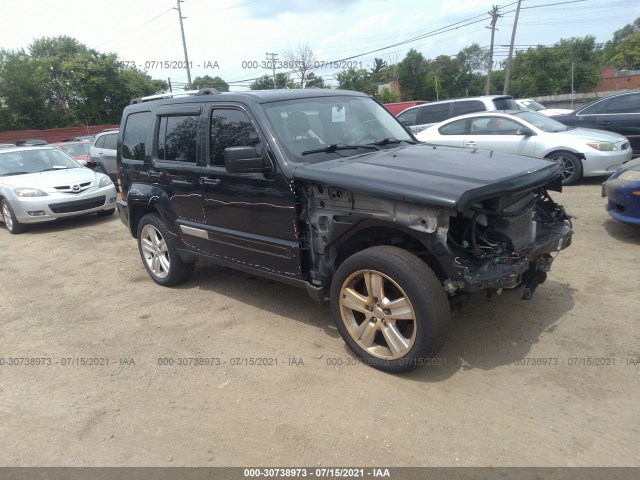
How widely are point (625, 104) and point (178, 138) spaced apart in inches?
387

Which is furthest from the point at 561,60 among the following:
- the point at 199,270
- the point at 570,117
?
the point at 199,270

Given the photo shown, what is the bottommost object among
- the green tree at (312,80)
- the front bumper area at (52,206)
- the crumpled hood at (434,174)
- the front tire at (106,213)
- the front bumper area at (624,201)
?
the front tire at (106,213)

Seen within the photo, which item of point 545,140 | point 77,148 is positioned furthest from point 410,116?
point 77,148

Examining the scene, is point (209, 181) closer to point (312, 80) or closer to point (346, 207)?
point (346, 207)

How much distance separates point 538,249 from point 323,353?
5.91 ft

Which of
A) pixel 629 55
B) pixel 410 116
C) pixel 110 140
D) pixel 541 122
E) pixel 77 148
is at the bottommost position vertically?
pixel 77 148

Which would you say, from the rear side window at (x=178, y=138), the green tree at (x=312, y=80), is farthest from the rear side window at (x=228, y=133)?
the green tree at (x=312, y=80)

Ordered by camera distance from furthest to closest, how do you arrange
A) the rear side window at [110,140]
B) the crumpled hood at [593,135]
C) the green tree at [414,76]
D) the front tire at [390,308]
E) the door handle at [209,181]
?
the green tree at [414,76]
the rear side window at [110,140]
the crumpled hood at [593,135]
the door handle at [209,181]
the front tire at [390,308]

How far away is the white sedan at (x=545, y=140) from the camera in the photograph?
341 inches

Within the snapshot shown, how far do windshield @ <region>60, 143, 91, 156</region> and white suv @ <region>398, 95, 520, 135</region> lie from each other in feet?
36.9

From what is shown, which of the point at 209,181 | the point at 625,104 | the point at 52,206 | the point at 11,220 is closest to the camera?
the point at 209,181

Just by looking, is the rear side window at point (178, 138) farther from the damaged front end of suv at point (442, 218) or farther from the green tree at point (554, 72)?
the green tree at point (554, 72)

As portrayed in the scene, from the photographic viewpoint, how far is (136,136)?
5395mm

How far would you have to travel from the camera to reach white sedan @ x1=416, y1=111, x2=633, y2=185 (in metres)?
8.66
